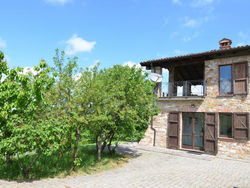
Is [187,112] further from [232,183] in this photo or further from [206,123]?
→ [232,183]

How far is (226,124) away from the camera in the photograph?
35.3 ft

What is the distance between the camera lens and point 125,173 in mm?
7223

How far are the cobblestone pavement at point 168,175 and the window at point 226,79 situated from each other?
372 cm

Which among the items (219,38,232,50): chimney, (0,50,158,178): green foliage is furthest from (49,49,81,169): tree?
(219,38,232,50): chimney

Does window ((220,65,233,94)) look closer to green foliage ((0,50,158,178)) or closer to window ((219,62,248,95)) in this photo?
window ((219,62,248,95))

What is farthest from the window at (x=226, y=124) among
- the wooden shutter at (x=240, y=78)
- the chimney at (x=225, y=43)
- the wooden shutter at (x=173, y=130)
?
the chimney at (x=225, y=43)

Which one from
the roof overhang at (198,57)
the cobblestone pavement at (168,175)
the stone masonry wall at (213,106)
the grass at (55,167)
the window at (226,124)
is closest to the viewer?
the cobblestone pavement at (168,175)

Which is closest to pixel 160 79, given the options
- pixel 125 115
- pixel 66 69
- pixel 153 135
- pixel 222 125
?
pixel 153 135

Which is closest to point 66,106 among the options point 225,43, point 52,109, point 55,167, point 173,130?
point 52,109

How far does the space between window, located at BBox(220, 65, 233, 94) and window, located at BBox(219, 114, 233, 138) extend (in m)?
1.36

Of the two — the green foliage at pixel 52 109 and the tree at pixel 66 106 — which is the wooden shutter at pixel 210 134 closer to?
the green foliage at pixel 52 109

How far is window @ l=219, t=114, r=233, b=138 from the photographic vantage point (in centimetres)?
1062

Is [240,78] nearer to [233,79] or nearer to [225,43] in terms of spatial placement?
[233,79]

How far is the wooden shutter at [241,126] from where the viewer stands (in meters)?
9.84
